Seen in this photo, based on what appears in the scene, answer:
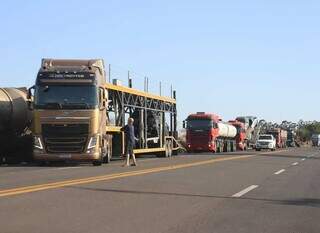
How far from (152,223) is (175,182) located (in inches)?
289

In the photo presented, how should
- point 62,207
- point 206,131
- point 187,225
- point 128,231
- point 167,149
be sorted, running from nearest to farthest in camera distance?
point 128,231, point 187,225, point 62,207, point 167,149, point 206,131

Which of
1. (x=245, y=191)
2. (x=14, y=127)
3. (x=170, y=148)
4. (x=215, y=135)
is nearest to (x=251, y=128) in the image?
(x=215, y=135)

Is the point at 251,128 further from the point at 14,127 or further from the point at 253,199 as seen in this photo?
the point at 253,199

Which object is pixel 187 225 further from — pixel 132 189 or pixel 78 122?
pixel 78 122

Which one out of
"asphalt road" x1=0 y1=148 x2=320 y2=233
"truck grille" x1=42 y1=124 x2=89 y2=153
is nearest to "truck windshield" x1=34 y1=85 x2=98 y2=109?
"truck grille" x1=42 y1=124 x2=89 y2=153

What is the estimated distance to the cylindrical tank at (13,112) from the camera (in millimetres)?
27781

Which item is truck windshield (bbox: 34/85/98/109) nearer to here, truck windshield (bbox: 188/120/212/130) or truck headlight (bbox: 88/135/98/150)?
truck headlight (bbox: 88/135/98/150)

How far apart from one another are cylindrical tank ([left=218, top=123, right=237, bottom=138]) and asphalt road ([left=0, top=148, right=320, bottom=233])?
41.5m

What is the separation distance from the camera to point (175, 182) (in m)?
17.5

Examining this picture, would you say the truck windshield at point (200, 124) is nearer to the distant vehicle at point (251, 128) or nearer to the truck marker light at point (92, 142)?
the distant vehicle at point (251, 128)

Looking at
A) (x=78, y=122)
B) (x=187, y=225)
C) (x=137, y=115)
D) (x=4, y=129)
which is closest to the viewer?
(x=187, y=225)

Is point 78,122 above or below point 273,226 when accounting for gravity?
above

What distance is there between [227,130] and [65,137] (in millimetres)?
41364

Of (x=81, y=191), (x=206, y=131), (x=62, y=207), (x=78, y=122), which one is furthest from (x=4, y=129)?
(x=206, y=131)
